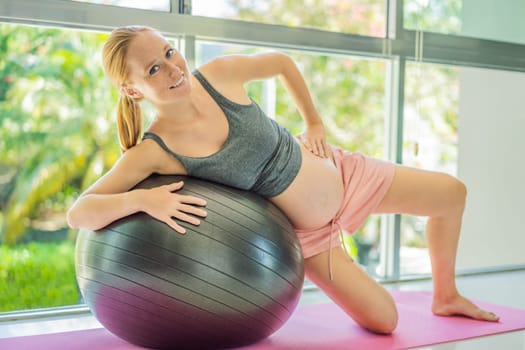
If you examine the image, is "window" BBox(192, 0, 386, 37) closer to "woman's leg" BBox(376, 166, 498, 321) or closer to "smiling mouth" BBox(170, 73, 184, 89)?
"woman's leg" BBox(376, 166, 498, 321)

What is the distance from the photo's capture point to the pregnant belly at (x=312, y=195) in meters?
2.13

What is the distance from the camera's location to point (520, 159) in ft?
13.5

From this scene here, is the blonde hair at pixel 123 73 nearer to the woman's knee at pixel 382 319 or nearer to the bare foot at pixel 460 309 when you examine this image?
the woman's knee at pixel 382 319

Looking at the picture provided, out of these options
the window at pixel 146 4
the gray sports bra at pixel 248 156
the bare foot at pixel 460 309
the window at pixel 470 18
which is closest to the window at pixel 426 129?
the window at pixel 470 18

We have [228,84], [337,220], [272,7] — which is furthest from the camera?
[272,7]

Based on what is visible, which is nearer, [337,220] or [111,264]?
[111,264]

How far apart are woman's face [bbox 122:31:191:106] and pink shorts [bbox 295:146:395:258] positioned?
28.4 inches

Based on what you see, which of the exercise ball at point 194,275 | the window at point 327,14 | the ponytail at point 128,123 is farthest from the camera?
the window at point 327,14

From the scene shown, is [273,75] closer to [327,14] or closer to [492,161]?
[492,161]

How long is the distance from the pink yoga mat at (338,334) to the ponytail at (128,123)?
614mm

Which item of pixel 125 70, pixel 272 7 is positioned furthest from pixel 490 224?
pixel 125 70

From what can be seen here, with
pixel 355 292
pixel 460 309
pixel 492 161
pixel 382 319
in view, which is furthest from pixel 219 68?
pixel 492 161

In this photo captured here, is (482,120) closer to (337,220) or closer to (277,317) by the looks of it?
(337,220)

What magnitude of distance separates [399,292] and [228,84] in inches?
56.8
